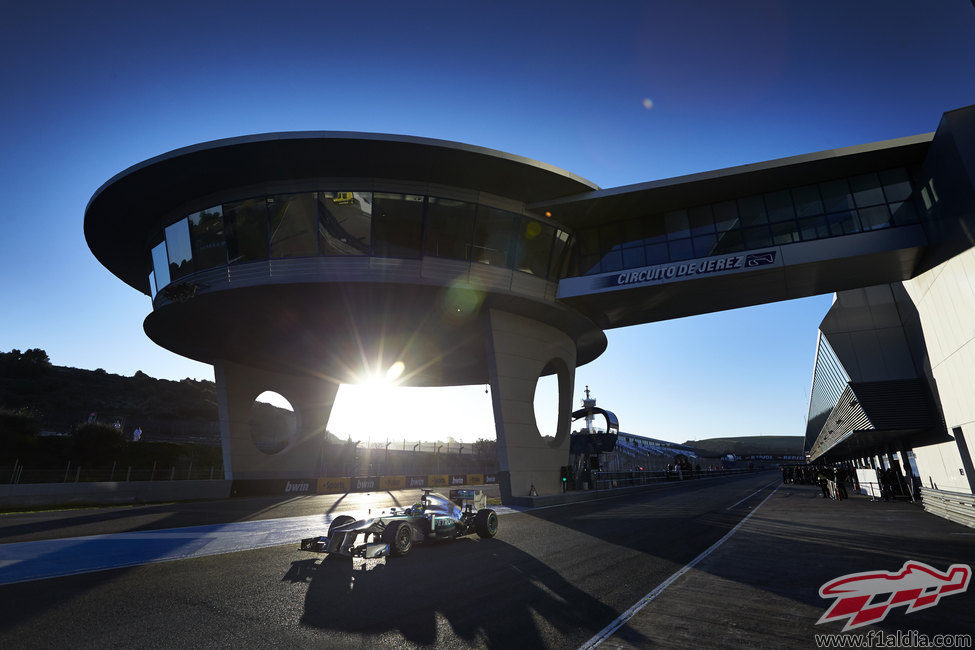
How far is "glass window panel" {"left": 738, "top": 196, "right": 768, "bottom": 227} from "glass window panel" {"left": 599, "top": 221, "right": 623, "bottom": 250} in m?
6.14

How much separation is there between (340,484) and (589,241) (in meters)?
28.8

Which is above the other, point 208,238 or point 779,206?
point 779,206

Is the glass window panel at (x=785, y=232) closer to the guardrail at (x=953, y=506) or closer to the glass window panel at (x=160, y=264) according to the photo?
the guardrail at (x=953, y=506)

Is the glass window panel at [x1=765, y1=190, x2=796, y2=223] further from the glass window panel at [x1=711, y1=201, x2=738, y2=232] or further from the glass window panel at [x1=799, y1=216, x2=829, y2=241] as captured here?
the glass window panel at [x1=711, y1=201, x2=738, y2=232]

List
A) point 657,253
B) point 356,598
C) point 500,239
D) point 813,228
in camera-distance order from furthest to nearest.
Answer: point 657,253
point 500,239
point 813,228
point 356,598

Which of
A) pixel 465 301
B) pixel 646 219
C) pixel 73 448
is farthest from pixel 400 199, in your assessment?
pixel 73 448

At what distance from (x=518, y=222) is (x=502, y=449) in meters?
12.6

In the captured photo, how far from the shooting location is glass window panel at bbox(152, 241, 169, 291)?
2422 cm

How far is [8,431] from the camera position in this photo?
38.2 metres

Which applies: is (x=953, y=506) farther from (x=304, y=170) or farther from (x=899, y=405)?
(x=304, y=170)

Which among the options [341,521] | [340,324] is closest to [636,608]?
[341,521]

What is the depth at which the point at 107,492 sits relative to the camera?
25891 mm

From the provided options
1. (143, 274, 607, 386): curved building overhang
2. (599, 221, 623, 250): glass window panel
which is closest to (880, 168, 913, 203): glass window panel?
(599, 221, 623, 250): glass window panel

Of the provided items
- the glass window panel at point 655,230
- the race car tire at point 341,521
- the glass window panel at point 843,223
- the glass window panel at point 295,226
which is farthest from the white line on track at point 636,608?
the glass window panel at point 295,226
